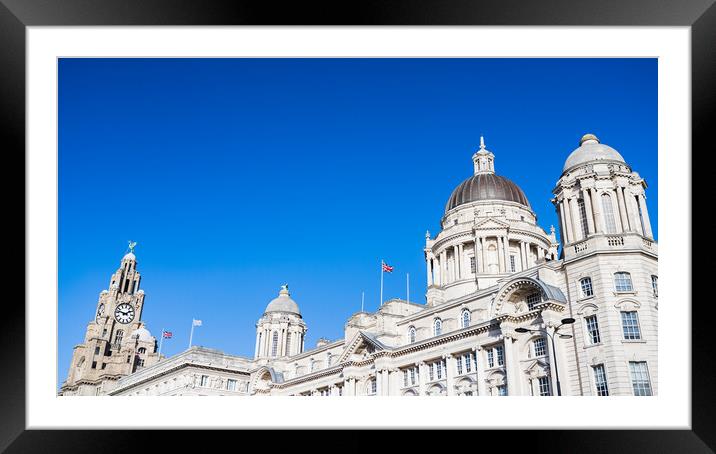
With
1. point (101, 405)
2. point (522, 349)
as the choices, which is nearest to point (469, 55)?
point (101, 405)

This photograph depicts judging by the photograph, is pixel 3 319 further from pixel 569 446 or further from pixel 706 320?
pixel 706 320

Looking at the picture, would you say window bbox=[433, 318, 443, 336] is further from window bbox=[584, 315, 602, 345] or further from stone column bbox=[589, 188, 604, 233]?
stone column bbox=[589, 188, 604, 233]

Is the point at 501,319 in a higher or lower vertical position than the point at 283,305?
lower

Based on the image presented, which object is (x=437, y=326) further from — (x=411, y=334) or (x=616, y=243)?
(x=616, y=243)

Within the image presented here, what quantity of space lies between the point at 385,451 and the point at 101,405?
571cm

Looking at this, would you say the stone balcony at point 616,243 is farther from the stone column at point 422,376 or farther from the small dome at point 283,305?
the small dome at point 283,305

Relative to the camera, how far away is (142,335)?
10450cm

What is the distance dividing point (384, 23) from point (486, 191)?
53292mm

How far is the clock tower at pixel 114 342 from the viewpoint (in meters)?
93.8

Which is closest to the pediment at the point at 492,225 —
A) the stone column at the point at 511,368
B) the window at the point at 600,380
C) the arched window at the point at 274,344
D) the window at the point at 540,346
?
the stone column at the point at 511,368

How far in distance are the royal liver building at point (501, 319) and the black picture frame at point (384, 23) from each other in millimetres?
15035

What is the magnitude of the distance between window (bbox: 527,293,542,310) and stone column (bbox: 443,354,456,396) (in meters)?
7.62

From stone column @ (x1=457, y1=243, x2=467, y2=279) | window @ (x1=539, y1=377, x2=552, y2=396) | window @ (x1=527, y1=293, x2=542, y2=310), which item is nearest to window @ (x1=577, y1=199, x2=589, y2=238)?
window @ (x1=527, y1=293, x2=542, y2=310)

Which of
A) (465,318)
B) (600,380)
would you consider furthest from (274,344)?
(600,380)
